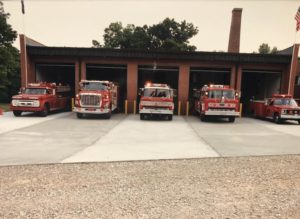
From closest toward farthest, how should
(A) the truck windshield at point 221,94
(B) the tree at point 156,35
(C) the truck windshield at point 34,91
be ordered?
(A) the truck windshield at point 221,94
(C) the truck windshield at point 34,91
(B) the tree at point 156,35

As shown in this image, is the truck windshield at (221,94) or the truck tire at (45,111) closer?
the truck windshield at (221,94)

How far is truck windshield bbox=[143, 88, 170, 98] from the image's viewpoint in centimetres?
1934

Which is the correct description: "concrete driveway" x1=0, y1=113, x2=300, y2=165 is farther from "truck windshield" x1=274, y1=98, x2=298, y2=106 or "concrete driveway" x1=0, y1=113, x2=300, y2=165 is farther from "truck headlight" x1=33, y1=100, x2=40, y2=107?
"truck windshield" x1=274, y1=98, x2=298, y2=106

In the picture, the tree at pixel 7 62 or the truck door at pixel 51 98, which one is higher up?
the tree at pixel 7 62

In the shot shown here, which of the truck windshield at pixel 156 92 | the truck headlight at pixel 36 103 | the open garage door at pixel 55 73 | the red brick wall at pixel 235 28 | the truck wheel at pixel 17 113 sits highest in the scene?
the red brick wall at pixel 235 28

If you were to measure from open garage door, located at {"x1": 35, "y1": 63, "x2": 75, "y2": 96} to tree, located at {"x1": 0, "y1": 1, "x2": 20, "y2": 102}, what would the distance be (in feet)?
24.2

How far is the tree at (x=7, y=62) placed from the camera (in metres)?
34.3

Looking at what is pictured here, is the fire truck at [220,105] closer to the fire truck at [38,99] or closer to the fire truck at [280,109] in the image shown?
the fire truck at [280,109]

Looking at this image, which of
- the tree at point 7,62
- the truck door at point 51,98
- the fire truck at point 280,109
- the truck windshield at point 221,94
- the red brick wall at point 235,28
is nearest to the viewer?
the fire truck at point 280,109

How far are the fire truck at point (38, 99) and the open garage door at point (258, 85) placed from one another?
1874cm

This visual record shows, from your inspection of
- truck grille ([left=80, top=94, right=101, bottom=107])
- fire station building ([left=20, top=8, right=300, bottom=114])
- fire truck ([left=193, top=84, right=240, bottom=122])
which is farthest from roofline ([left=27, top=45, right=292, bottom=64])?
truck grille ([left=80, top=94, right=101, bottom=107])

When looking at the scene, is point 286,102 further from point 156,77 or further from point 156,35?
point 156,35

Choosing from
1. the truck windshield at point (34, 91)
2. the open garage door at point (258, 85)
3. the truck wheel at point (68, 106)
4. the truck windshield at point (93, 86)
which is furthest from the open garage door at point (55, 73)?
the open garage door at point (258, 85)

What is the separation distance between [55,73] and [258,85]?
23.3 m
